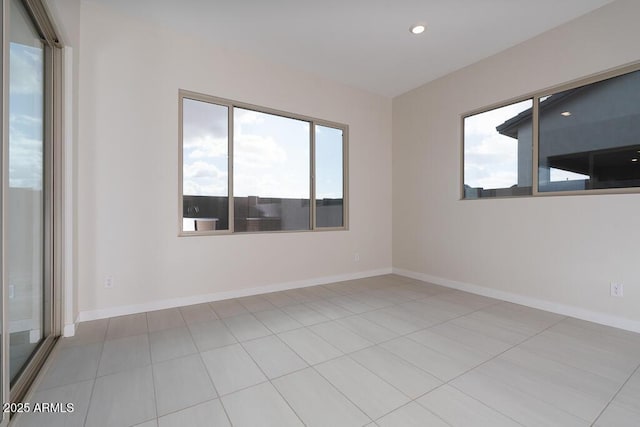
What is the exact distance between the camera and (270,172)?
12.4ft

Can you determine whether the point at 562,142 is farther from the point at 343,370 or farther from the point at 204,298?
the point at 204,298

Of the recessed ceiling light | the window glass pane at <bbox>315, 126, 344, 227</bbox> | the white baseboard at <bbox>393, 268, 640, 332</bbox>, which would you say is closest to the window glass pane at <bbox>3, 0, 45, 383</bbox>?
the window glass pane at <bbox>315, 126, 344, 227</bbox>

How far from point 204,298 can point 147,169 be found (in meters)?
1.54

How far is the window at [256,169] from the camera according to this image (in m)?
3.22

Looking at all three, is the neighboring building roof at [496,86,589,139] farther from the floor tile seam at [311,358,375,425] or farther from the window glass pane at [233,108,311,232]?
the floor tile seam at [311,358,375,425]

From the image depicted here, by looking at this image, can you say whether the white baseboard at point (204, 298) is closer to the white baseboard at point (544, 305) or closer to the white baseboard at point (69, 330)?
the white baseboard at point (69, 330)

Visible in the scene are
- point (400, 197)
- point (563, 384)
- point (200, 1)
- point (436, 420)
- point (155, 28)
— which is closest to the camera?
point (436, 420)

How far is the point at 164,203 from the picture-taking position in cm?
300

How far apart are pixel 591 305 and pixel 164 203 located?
4.41 meters

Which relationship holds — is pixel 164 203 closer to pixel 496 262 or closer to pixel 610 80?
pixel 496 262

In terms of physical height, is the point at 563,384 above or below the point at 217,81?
below

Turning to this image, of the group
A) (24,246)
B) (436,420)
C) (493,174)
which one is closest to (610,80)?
(493,174)

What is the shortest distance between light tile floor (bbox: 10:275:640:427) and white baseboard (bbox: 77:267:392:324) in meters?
0.13

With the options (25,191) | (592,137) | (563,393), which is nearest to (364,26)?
(592,137)
